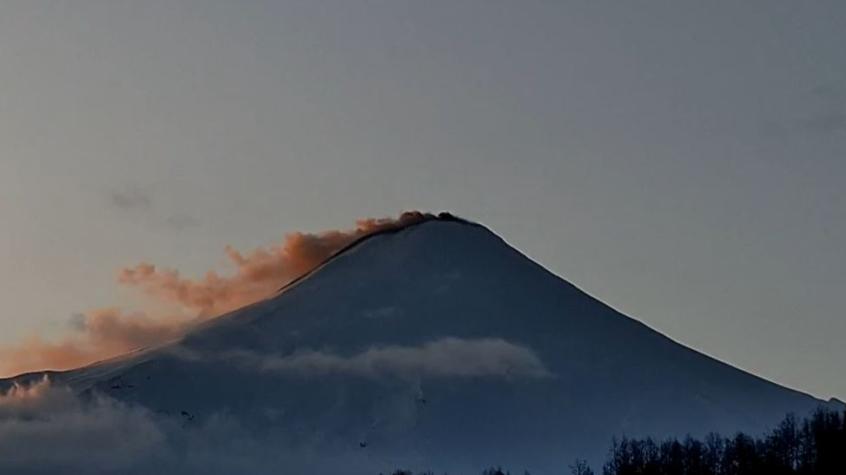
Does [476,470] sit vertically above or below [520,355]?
below

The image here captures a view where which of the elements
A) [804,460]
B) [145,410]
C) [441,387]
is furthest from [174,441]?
[804,460]

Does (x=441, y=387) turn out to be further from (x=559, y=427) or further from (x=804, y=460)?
(x=804, y=460)

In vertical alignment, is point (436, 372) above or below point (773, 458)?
above

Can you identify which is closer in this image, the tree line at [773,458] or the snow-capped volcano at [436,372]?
the tree line at [773,458]

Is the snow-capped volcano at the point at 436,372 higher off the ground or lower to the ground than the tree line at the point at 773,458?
higher

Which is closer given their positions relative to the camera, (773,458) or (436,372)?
(773,458)

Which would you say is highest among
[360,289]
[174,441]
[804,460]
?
[360,289]

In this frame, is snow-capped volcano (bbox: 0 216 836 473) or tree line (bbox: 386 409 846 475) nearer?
tree line (bbox: 386 409 846 475)

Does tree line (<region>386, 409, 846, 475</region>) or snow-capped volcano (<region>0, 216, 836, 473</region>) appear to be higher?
snow-capped volcano (<region>0, 216, 836, 473</region>)
